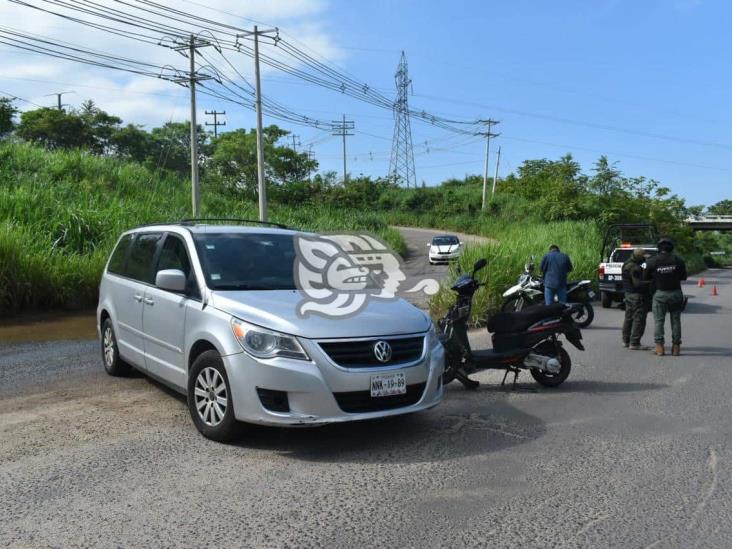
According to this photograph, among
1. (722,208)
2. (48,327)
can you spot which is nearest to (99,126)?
(48,327)

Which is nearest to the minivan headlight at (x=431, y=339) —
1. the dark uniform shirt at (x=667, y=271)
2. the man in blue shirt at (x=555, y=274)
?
the dark uniform shirt at (x=667, y=271)

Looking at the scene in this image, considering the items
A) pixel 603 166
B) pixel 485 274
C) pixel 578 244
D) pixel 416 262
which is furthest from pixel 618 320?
pixel 603 166

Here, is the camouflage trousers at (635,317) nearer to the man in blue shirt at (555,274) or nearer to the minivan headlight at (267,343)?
the man in blue shirt at (555,274)

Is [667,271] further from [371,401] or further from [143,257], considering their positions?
[143,257]

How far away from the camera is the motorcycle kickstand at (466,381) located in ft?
24.5

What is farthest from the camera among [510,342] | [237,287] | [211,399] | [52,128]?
[52,128]

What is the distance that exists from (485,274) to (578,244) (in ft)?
32.5

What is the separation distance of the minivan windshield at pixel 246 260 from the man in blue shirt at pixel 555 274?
8.66 metres

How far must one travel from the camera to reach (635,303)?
35.2ft

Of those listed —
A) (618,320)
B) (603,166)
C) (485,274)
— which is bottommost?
(618,320)

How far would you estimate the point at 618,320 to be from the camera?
15.3 meters

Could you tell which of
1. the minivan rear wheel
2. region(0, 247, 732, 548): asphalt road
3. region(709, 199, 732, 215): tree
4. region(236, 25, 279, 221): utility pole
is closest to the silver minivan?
region(0, 247, 732, 548): asphalt road

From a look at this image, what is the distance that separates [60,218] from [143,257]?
11553 millimetres

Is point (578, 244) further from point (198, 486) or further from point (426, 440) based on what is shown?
point (198, 486)
